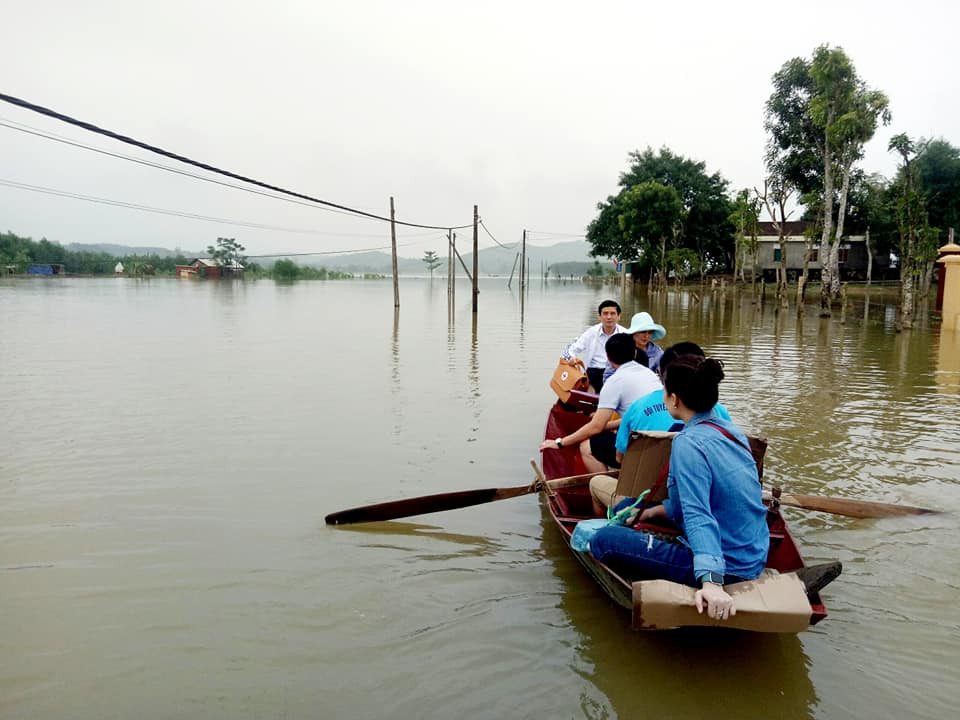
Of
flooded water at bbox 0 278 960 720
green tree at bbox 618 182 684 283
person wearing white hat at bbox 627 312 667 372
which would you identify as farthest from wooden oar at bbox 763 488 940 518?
green tree at bbox 618 182 684 283

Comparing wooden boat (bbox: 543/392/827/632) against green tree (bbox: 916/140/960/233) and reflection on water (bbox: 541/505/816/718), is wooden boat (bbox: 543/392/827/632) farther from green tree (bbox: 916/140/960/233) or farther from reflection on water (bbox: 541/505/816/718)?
green tree (bbox: 916/140/960/233)

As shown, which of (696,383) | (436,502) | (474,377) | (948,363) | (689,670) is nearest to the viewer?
(696,383)

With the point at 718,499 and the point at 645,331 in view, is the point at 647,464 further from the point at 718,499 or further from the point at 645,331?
the point at 645,331

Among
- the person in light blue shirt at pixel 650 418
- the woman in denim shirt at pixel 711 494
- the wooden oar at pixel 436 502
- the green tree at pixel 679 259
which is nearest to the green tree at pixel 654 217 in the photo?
the green tree at pixel 679 259

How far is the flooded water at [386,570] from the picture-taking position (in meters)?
3.53

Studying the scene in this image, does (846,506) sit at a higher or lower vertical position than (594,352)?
lower

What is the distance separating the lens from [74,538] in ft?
17.9

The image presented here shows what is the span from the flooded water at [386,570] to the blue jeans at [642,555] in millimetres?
587

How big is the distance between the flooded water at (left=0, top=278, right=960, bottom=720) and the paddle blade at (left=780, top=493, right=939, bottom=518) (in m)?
0.21

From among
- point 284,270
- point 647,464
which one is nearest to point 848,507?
point 647,464

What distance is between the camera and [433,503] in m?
5.50

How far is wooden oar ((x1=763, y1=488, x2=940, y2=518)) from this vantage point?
4617 millimetres

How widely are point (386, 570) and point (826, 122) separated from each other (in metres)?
28.2

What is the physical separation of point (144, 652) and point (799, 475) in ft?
20.4
